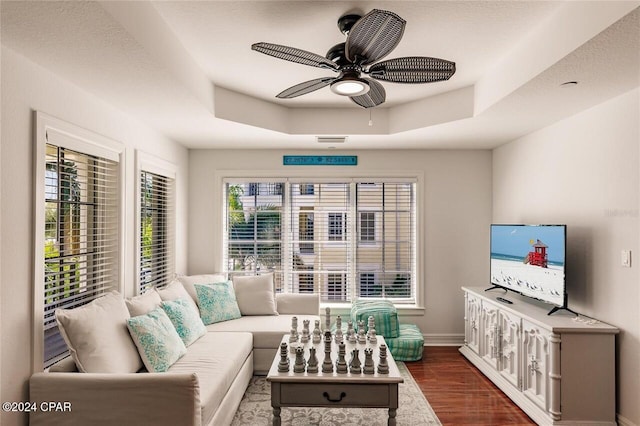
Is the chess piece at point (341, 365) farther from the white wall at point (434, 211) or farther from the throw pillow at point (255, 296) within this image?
the white wall at point (434, 211)

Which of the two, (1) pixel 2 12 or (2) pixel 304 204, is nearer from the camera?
(1) pixel 2 12

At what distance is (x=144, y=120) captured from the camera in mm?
3562

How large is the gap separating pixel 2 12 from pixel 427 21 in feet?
7.04

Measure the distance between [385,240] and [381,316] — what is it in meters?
1.04

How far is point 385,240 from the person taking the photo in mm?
4992

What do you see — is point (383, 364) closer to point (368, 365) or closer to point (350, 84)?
point (368, 365)

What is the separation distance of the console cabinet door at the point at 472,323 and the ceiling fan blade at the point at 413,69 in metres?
2.68

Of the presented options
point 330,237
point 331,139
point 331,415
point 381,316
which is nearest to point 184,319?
point 331,415

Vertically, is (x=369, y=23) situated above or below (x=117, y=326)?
above

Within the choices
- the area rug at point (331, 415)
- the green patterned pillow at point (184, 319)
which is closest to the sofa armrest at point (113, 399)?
the area rug at point (331, 415)

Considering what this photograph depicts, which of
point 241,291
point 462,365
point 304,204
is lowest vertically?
point 462,365

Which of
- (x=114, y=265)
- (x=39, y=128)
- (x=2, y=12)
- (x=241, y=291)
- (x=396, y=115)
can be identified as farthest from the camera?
(x=241, y=291)

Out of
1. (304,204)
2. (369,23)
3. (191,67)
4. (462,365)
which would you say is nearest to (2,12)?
(191,67)

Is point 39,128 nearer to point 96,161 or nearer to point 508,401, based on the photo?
point 96,161
